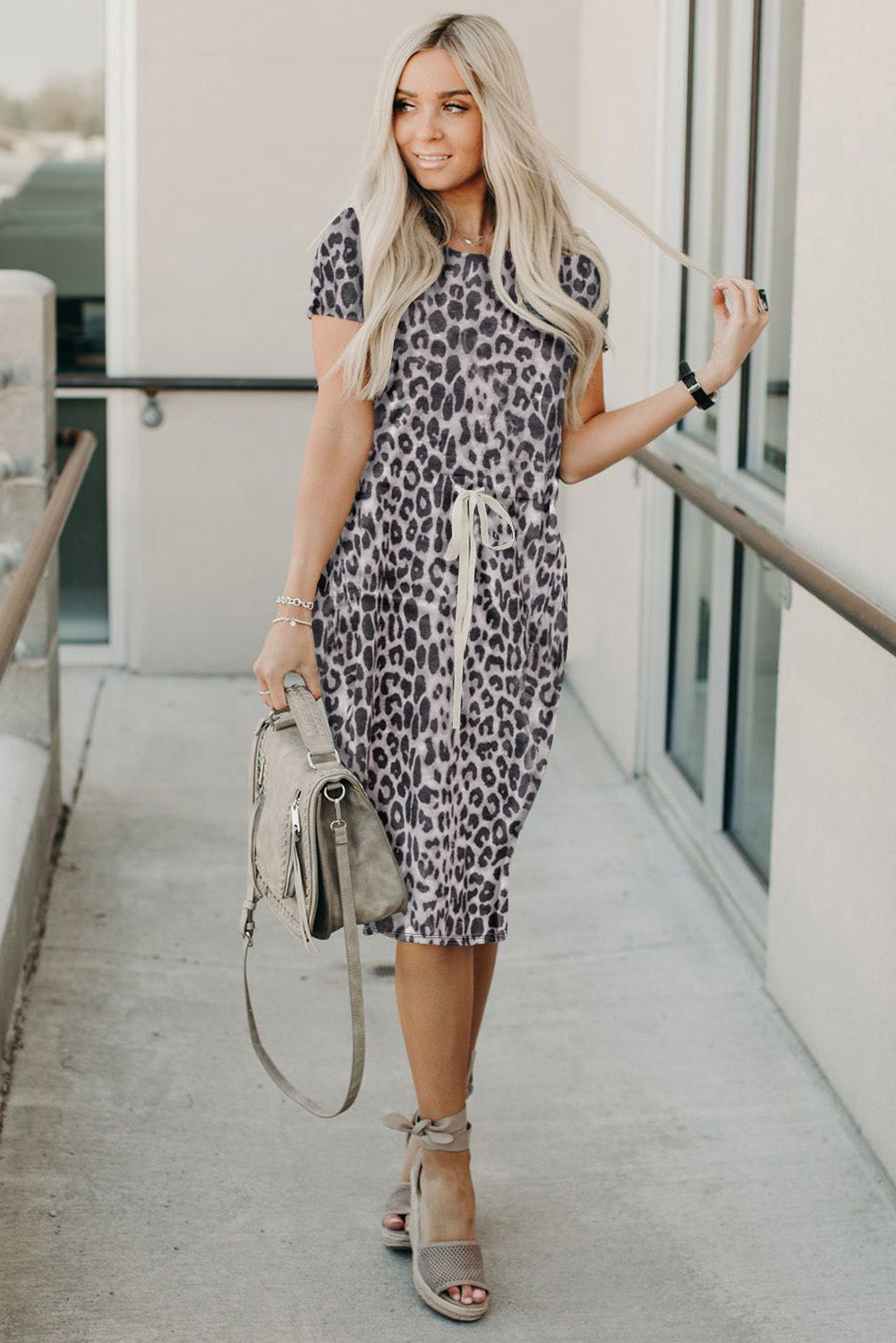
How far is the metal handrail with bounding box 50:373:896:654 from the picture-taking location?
2.40 meters

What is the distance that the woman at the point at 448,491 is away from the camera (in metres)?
2.16

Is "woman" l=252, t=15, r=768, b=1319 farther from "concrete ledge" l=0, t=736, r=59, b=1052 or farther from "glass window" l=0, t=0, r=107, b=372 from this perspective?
"glass window" l=0, t=0, r=107, b=372

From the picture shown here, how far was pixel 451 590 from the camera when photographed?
7.39 ft

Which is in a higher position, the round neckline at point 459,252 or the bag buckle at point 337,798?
the round neckline at point 459,252

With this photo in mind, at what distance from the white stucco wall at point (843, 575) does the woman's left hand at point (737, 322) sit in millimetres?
416

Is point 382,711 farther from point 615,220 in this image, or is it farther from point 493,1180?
point 615,220

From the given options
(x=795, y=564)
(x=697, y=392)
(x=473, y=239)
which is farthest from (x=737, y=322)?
(x=795, y=564)

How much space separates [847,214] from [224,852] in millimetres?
1976

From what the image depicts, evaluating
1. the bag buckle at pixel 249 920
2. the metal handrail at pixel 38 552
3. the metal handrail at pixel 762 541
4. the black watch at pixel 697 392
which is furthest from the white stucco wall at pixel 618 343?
the bag buckle at pixel 249 920

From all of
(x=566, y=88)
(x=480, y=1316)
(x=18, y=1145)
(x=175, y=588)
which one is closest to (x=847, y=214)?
(x=480, y=1316)

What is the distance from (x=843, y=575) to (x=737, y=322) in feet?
2.14

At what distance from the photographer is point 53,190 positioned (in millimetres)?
5258

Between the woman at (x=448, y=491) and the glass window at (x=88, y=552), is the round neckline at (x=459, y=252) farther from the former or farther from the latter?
the glass window at (x=88, y=552)

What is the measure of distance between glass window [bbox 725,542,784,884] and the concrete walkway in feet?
0.59
